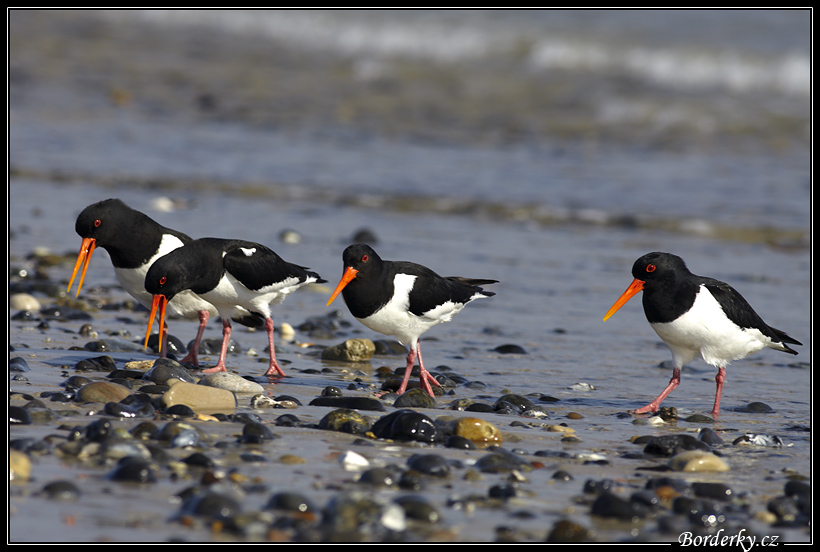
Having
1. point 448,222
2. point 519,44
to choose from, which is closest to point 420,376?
point 448,222

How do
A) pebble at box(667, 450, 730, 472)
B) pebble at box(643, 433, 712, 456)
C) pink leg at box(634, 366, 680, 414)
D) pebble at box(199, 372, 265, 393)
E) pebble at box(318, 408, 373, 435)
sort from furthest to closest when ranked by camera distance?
pink leg at box(634, 366, 680, 414), pebble at box(199, 372, 265, 393), pebble at box(318, 408, 373, 435), pebble at box(643, 433, 712, 456), pebble at box(667, 450, 730, 472)

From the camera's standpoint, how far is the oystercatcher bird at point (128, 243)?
18.1 ft

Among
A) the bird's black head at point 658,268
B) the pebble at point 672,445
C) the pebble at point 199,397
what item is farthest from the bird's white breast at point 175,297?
the pebble at point 672,445

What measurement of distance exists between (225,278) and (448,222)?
4.90m

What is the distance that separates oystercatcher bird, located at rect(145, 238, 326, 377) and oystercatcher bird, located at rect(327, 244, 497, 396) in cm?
52

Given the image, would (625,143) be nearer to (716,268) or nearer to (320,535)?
(716,268)

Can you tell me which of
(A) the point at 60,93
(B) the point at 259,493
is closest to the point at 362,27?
(A) the point at 60,93

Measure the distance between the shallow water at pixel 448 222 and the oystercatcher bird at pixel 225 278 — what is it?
15.8 inches

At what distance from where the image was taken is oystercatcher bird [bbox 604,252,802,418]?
5.12m

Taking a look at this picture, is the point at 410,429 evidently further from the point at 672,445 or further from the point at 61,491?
the point at 61,491

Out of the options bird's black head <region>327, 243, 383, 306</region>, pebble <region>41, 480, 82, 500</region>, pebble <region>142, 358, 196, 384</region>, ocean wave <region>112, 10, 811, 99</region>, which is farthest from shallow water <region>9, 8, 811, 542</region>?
ocean wave <region>112, 10, 811, 99</region>

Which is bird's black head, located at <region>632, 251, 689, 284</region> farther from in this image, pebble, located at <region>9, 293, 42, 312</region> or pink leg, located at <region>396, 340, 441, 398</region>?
pebble, located at <region>9, 293, 42, 312</region>

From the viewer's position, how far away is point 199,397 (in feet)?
14.7

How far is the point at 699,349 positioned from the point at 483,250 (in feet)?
12.7
